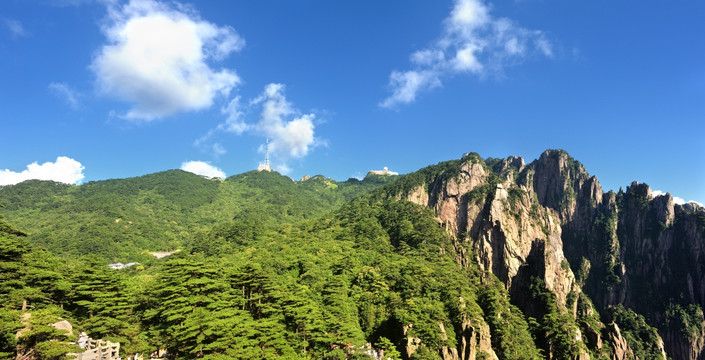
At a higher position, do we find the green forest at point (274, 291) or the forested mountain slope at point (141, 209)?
the forested mountain slope at point (141, 209)

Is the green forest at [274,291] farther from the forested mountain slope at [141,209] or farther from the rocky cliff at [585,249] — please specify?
the rocky cliff at [585,249]

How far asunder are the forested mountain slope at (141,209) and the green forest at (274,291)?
2.91 ft

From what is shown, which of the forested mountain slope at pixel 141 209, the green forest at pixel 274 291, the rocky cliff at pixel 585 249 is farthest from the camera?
the forested mountain slope at pixel 141 209

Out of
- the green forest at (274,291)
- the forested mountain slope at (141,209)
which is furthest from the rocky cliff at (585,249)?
the forested mountain slope at (141,209)

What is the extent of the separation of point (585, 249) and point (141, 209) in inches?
7253

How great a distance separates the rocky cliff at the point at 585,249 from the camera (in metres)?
78.4

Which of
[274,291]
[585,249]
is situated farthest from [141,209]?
[585,249]

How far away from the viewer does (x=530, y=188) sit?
159m

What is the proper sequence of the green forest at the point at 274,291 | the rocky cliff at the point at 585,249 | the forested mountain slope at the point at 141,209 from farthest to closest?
the forested mountain slope at the point at 141,209
the rocky cliff at the point at 585,249
the green forest at the point at 274,291

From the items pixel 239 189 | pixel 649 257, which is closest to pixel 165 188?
pixel 239 189

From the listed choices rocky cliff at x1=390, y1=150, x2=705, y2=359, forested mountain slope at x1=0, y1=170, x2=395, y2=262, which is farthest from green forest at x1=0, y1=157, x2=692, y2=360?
rocky cliff at x1=390, y1=150, x2=705, y2=359

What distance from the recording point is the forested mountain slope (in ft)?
312

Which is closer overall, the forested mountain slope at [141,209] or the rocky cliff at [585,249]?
the rocky cliff at [585,249]

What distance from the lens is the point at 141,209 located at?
131375mm
